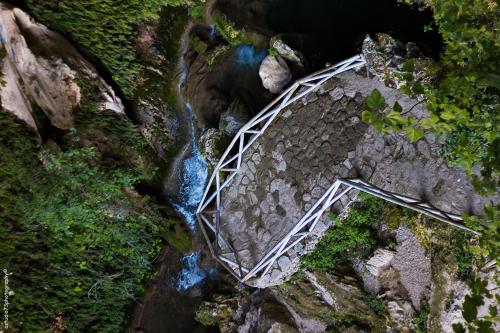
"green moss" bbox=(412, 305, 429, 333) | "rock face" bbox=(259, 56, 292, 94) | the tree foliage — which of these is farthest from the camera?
"rock face" bbox=(259, 56, 292, 94)

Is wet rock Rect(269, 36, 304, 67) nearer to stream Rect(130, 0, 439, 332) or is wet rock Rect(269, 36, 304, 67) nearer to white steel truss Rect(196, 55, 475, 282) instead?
stream Rect(130, 0, 439, 332)

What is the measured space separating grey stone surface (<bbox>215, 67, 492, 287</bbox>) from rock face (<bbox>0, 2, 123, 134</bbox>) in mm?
3912

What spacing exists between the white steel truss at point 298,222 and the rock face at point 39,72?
322 centimetres

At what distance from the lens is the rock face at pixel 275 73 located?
7.49 m

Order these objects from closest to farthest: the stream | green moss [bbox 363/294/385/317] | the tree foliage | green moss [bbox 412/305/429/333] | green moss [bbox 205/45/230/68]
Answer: the tree foliage
green moss [bbox 412/305/429/333]
green moss [bbox 363/294/385/317]
the stream
green moss [bbox 205/45/230/68]

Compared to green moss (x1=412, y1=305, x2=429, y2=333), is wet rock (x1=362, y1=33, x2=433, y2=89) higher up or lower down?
higher up

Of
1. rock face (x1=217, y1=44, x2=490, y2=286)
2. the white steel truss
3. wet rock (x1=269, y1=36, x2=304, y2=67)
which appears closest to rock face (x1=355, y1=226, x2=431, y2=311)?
rock face (x1=217, y1=44, x2=490, y2=286)

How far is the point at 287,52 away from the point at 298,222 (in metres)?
3.57

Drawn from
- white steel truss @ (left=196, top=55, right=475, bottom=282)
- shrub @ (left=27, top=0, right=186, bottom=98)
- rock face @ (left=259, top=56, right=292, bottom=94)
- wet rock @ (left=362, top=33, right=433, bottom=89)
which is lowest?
white steel truss @ (left=196, top=55, right=475, bottom=282)

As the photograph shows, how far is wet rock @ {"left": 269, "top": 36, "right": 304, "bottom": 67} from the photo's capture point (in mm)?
7352

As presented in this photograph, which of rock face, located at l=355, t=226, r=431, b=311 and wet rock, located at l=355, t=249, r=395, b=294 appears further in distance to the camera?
wet rock, located at l=355, t=249, r=395, b=294

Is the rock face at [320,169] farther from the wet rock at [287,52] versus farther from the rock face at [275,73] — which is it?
the wet rock at [287,52]

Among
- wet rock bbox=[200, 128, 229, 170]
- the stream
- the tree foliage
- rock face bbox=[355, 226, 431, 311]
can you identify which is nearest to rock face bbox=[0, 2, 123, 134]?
the stream

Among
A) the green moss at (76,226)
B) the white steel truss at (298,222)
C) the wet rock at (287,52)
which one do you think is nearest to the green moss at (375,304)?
the white steel truss at (298,222)
